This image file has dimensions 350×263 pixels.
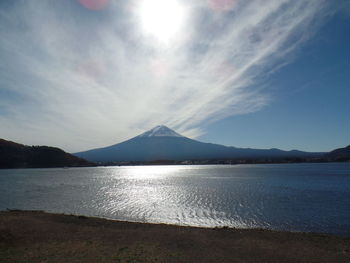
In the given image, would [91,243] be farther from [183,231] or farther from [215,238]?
[215,238]

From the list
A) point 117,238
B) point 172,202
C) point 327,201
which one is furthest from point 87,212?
point 327,201

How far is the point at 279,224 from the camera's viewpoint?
24.0 metres

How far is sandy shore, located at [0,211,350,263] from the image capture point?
13.4 meters

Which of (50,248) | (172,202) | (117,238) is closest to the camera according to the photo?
(50,248)

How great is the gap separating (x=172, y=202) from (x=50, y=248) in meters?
24.9

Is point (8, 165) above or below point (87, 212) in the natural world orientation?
above

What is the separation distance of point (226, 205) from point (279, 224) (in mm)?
10753

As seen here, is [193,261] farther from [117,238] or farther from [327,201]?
[327,201]

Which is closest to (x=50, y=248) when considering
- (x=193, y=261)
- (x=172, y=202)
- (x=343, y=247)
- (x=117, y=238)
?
(x=117, y=238)

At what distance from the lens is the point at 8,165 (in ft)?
644

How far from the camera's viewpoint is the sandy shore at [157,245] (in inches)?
529

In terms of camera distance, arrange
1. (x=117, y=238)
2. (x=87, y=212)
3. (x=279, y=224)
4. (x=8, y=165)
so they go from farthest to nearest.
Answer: (x=8, y=165)
(x=87, y=212)
(x=279, y=224)
(x=117, y=238)

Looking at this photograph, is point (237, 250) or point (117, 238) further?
point (117, 238)

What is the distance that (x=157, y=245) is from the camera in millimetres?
15812
